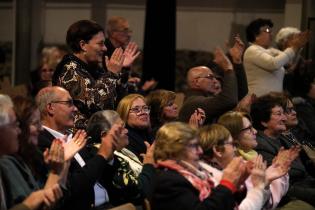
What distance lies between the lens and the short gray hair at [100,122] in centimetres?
428

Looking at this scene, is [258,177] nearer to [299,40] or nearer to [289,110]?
[289,110]

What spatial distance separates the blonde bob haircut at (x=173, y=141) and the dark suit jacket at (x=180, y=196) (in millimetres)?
112

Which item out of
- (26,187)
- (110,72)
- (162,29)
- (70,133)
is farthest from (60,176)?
(162,29)

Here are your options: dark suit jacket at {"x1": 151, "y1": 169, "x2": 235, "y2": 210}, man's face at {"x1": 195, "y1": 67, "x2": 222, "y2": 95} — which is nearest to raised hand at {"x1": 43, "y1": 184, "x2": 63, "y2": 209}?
dark suit jacket at {"x1": 151, "y1": 169, "x2": 235, "y2": 210}

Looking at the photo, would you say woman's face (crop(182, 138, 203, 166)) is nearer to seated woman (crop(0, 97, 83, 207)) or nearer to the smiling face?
seated woman (crop(0, 97, 83, 207))

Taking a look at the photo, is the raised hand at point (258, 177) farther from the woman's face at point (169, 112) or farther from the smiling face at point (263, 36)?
the smiling face at point (263, 36)

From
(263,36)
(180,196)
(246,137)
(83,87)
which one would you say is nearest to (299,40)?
(263,36)

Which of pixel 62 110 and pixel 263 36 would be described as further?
pixel 263 36

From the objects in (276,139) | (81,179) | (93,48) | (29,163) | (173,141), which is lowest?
(276,139)

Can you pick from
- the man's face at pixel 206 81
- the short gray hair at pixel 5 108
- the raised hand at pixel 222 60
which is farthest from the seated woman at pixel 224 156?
the man's face at pixel 206 81

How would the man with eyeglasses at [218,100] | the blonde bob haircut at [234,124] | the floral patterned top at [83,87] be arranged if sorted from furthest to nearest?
the man with eyeglasses at [218,100], the blonde bob haircut at [234,124], the floral patterned top at [83,87]

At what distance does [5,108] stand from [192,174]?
2.79 feet

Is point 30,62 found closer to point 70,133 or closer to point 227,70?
point 227,70

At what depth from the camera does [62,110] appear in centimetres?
413
